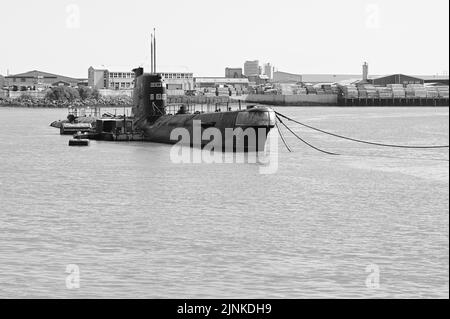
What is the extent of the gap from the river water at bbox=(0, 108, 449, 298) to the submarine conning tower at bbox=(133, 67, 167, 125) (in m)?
20.2

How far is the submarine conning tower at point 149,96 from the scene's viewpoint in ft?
230

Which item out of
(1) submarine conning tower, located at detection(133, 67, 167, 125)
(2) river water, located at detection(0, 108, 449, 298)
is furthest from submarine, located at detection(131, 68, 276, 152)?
(2) river water, located at detection(0, 108, 449, 298)

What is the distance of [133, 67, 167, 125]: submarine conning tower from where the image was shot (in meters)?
70.2

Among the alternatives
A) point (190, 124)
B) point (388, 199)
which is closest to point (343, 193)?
point (388, 199)

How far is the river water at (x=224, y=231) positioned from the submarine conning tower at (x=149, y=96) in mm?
20180
